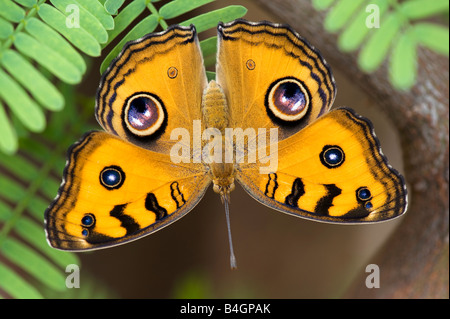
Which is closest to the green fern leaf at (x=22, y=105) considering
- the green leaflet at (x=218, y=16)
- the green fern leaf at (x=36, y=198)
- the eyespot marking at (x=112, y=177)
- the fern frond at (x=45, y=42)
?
the fern frond at (x=45, y=42)

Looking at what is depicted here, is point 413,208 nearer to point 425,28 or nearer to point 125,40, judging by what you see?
point 425,28

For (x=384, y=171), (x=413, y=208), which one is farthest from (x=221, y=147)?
(x=413, y=208)

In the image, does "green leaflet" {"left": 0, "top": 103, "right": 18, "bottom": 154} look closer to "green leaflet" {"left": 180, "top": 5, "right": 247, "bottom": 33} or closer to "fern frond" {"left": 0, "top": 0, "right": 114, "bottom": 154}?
"fern frond" {"left": 0, "top": 0, "right": 114, "bottom": 154}

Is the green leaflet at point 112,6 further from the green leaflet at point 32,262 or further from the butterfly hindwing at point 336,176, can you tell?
the green leaflet at point 32,262

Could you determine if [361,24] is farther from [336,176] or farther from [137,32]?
[137,32]

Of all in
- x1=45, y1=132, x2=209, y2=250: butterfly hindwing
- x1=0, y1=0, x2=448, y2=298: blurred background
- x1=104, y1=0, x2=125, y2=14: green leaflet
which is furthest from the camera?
x1=0, y1=0, x2=448, y2=298: blurred background

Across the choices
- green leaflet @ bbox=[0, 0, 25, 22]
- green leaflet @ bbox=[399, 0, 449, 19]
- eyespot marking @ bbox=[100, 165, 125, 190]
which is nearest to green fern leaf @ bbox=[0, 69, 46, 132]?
green leaflet @ bbox=[0, 0, 25, 22]
